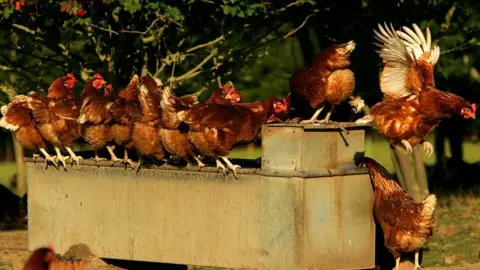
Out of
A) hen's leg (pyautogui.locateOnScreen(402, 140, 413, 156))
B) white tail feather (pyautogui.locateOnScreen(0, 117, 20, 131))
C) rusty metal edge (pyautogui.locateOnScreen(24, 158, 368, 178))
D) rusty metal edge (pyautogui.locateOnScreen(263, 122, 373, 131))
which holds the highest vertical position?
rusty metal edge (pyautogui.locateOnScreen(263, 122, 373, 131))

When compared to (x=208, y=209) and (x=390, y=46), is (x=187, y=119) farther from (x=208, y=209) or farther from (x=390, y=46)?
(x=390, y=46)

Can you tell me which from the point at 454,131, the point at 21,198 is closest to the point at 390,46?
the point at 21,198

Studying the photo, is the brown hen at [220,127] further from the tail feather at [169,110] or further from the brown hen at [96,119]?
the brown hen at [96,119]

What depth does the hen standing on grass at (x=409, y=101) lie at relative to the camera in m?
12.1

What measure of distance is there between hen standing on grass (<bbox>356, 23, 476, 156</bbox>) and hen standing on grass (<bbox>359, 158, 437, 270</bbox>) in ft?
2.38

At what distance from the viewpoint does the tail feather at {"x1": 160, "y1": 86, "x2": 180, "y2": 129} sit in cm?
1203

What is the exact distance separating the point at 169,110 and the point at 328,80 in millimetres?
1711

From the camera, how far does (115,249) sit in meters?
12.7

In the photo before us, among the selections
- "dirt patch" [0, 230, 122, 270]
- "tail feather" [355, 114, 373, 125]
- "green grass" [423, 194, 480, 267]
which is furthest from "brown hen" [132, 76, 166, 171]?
"green grass" [423, 194, 480, 267]

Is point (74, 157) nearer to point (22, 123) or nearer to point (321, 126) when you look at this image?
point (22, 123)

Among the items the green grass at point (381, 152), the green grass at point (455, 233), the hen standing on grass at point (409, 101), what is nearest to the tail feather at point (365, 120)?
the hen standing on grass at point (409, 101)

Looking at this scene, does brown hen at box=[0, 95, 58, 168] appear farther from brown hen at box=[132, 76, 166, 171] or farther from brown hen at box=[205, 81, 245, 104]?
brown hen at box=[205, 81, 245, 104]

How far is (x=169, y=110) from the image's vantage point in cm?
1205

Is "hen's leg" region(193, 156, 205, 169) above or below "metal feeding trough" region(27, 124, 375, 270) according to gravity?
above
